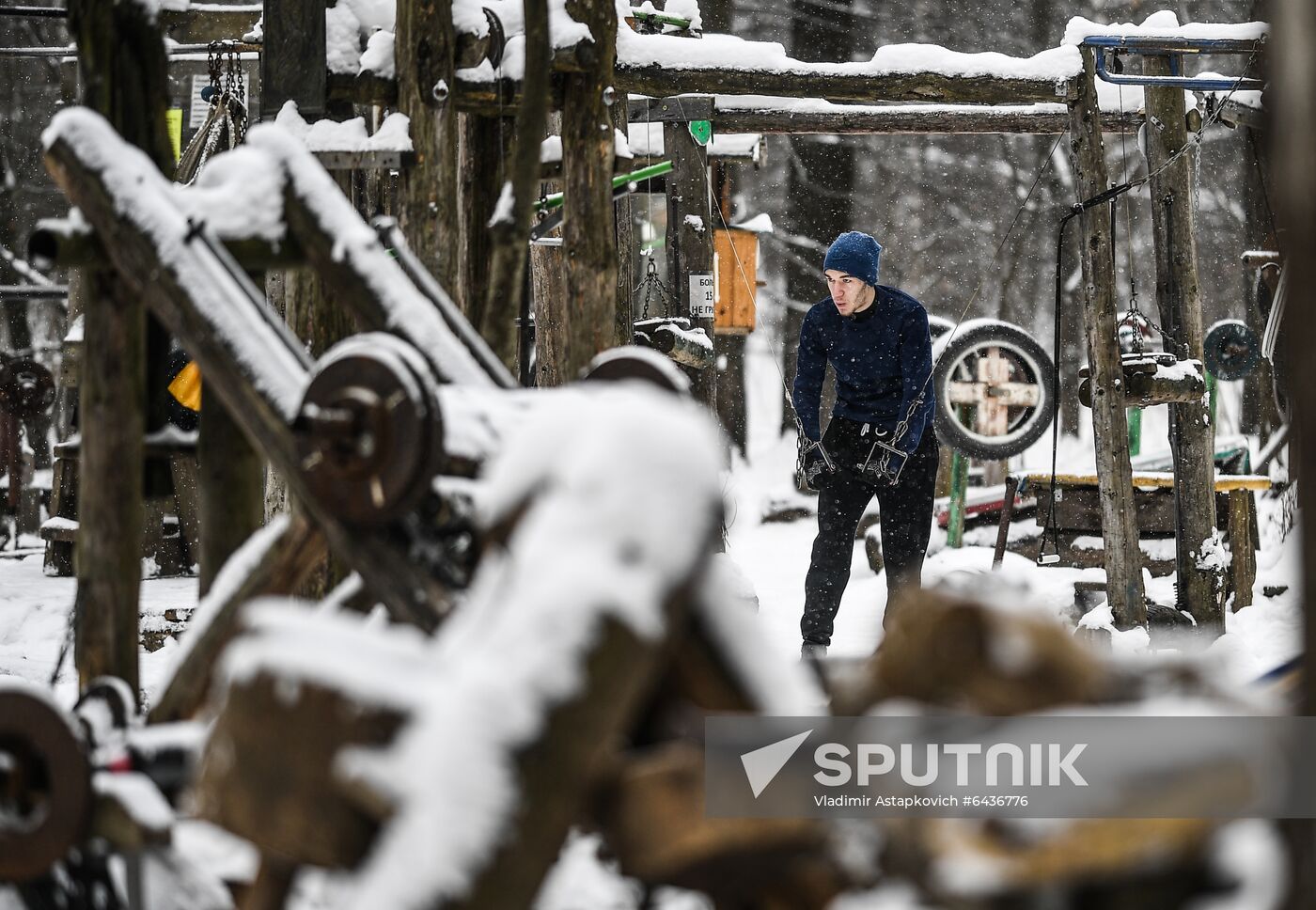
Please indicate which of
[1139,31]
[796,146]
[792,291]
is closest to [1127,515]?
[1139,31]

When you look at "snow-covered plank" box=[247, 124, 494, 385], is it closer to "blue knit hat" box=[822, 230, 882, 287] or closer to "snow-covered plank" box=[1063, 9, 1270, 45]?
"blue knit hat" box=[822, 230, 882, 287]

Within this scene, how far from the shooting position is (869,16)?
17.4 m

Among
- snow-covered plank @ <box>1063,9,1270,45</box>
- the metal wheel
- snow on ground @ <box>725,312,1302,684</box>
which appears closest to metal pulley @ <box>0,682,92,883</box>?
snow on ground @ <box>725,312,1302,684</box>

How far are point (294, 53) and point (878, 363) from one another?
9.29 ft

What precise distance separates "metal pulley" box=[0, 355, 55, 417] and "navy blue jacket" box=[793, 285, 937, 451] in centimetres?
760

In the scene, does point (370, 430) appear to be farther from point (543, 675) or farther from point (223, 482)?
point (223, 482)

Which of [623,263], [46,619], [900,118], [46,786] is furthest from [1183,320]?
[46,619]

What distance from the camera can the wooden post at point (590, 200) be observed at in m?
5.23

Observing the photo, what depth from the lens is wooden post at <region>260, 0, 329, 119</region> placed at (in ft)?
15.6

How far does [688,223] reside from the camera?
8367 mm

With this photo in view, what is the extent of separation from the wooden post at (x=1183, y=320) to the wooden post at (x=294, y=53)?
467 centimetres

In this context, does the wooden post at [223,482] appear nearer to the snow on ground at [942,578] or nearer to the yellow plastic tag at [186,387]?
the snow on ground at [942,578]

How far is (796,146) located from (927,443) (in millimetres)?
11938

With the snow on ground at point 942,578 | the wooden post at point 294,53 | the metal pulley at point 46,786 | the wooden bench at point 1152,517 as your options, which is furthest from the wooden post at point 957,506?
the metal pulley at point 46,786
